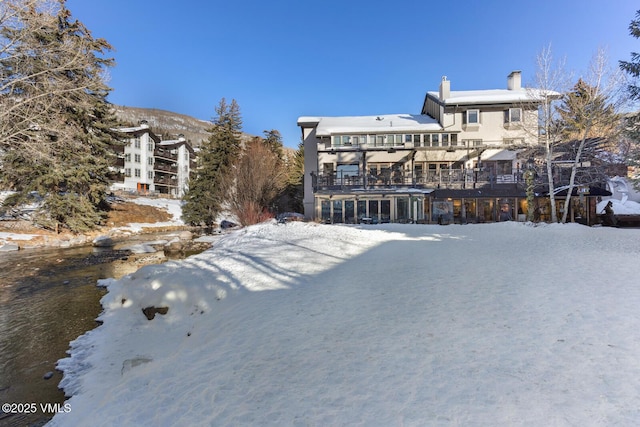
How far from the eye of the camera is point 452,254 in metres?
10.7

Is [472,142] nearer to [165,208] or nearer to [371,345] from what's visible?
[371,345]

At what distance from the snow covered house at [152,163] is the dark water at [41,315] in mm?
31230

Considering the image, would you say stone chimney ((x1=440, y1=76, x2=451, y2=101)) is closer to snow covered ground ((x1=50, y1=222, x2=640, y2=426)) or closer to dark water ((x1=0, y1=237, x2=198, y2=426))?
snow covered ground ((x1=50, y1=222, x2=640, y2=426))

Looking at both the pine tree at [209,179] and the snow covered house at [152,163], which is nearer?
the pine tree at [209,179]

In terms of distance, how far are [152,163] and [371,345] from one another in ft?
185

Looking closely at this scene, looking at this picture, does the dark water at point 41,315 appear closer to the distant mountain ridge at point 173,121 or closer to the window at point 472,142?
the window at point 472,142

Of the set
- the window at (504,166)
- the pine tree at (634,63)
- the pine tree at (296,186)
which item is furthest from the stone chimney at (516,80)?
the pine tree at (296,186)

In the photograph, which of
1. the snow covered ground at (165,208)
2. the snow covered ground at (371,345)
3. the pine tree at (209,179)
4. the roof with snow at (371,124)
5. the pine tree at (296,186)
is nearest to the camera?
the snow covered ground at (371,345)

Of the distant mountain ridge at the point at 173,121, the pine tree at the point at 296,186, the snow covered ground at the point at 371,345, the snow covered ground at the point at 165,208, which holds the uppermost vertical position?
the distant mountain ridge at the point at 173,121

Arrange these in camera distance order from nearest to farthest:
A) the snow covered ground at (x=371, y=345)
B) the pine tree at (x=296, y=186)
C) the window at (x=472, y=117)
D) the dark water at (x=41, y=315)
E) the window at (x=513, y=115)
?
the snow covered ground at (x=371, y=345), the dark water at (x=41, y=315), the window at (x=513, y=115), the window at (x=472, y=117), the pine tree at (x=296, y=186)

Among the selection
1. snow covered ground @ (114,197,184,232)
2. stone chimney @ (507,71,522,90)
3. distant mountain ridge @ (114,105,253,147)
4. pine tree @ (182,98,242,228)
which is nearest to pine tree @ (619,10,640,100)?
stone chimney @ (507,71,522,90)

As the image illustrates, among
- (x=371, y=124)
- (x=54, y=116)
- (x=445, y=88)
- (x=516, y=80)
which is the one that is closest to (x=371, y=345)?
(x=54, y=116)

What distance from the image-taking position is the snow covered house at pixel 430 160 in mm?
22938

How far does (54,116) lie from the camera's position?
15.6 metres
